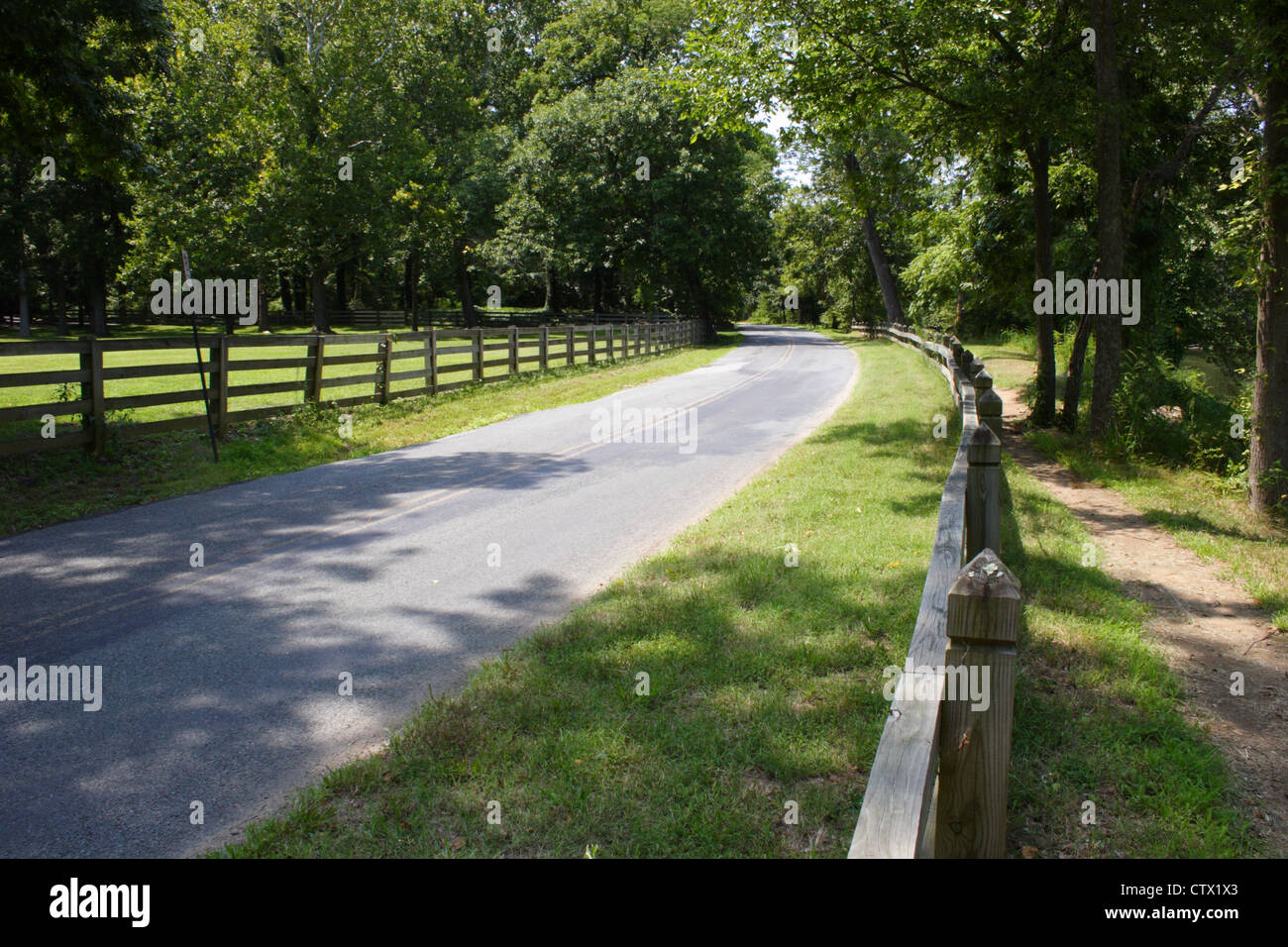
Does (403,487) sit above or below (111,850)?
above

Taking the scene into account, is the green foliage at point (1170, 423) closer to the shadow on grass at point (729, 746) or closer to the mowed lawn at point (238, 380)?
the shadow on grass at point (729, 746)

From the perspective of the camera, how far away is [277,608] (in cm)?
624

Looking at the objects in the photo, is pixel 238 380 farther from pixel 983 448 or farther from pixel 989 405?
pixel 983 448

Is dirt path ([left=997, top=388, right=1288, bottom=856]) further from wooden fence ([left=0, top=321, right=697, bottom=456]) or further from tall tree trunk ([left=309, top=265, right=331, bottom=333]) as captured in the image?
tall tree trunk ([left=309, top=265, right=331, bottom=333])

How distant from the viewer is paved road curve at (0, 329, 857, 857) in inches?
156

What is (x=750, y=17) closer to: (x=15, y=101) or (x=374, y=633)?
(x=15, y=101)

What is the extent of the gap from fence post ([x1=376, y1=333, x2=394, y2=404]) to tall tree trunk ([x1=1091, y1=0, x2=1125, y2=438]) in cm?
1252

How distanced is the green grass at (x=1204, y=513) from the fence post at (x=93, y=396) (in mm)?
12235

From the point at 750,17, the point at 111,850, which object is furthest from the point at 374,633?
the point at 750,17

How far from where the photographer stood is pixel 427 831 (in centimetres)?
348

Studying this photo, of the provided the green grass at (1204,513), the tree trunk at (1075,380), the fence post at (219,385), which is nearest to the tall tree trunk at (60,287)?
the fence post at (219,385)

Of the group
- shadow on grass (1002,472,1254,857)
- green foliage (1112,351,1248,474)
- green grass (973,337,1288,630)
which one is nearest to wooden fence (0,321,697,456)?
shadow on grass (1002,472,1254,857)

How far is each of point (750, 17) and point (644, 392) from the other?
347 inches

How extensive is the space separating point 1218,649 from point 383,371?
1495 cm
